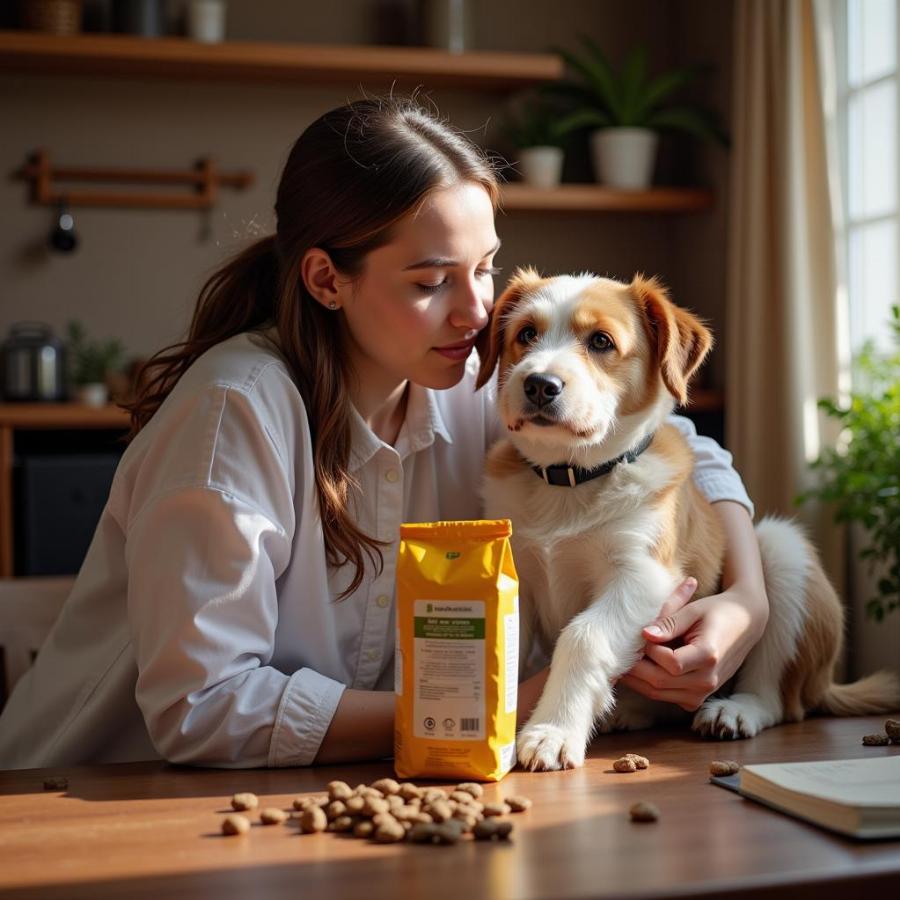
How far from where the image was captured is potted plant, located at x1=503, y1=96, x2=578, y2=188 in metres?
4.14

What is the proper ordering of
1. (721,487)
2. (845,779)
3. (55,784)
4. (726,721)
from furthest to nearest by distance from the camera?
(721,487) < (726,721) < (55,784) < (845,779)

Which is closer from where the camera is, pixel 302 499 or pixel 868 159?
pixel 302 499

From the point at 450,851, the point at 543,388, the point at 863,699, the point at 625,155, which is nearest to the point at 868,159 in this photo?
the point at 625,155

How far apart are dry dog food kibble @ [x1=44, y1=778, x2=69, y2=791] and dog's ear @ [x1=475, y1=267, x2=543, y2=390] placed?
0.79m

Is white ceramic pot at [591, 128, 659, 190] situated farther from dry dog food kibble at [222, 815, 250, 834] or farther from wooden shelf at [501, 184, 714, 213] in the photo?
dry dog food kibble at [222, 815, 250, 834]

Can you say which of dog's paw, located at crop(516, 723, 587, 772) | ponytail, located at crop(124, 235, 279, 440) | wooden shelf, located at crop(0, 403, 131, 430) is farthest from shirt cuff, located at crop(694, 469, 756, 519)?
wooden shelf, located at crop(0, 403, 131, 430)

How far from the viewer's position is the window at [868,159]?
11.0 ft

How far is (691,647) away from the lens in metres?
1.46

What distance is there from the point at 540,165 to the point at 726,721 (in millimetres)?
2999

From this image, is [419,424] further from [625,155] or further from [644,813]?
[625,155]

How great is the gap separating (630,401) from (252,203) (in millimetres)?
2906

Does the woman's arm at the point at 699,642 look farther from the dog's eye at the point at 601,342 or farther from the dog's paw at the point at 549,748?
the dog's eye at the point at 601,342

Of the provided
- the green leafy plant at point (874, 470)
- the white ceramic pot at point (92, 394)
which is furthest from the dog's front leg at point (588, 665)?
the white ceramic pot at point (92, 394)

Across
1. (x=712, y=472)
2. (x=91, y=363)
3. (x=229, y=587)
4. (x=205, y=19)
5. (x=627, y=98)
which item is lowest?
(x=229, y=587)
